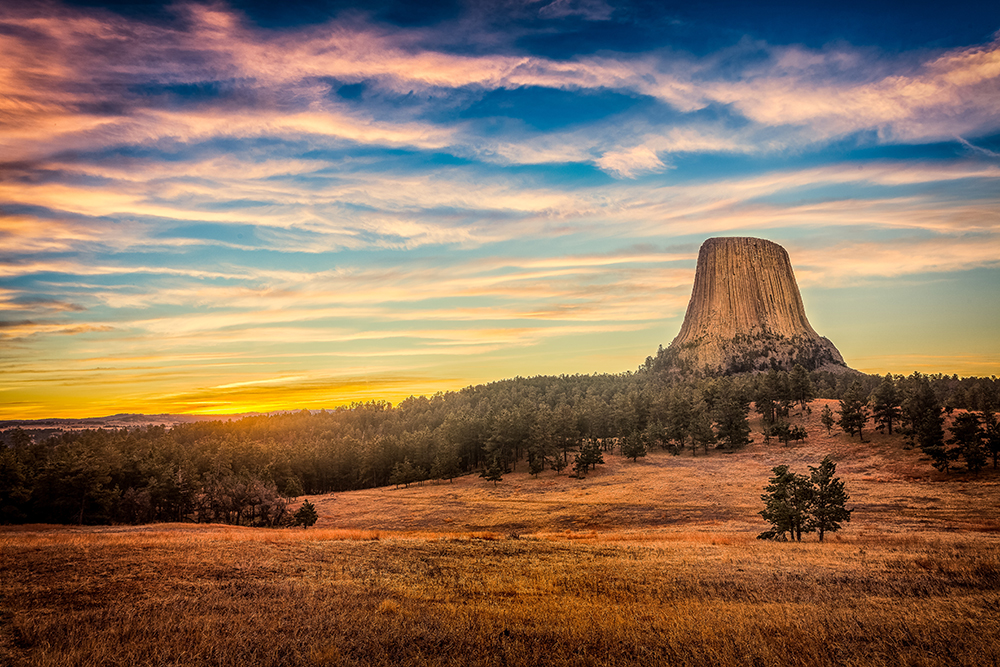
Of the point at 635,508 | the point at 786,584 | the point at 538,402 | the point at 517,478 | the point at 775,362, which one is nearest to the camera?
the point at 786,584

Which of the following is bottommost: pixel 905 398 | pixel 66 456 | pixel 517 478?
pixel 517 478

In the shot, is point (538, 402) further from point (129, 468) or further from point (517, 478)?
point (129, 468)

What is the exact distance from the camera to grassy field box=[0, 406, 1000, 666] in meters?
11.1

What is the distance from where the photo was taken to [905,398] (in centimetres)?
8712

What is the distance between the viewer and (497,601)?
50.6ft

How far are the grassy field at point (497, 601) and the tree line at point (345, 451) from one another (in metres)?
43.8

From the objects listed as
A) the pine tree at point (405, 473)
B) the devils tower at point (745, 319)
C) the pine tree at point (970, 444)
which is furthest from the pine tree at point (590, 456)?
the devils tower at point (745, 319)

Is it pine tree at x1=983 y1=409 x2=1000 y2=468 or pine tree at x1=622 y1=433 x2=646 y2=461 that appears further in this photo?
pine tree at x1=622 y1=433 x2=646 y2=461

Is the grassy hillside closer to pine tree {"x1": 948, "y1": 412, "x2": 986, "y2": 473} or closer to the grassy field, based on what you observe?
pine tree {"x1": 948, "y1": 412, "x2": 986, "y2": 473}

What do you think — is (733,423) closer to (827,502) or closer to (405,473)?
(405,473)

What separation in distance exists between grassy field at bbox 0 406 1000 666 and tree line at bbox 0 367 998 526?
144 feet

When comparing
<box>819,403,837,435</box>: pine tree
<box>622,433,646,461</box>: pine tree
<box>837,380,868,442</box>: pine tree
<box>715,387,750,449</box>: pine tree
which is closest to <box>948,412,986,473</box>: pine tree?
<box>837,380,868,442</box>: pine tree

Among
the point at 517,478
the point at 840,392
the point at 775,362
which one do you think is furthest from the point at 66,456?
the point at 775,362

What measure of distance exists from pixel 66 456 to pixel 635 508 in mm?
74659
